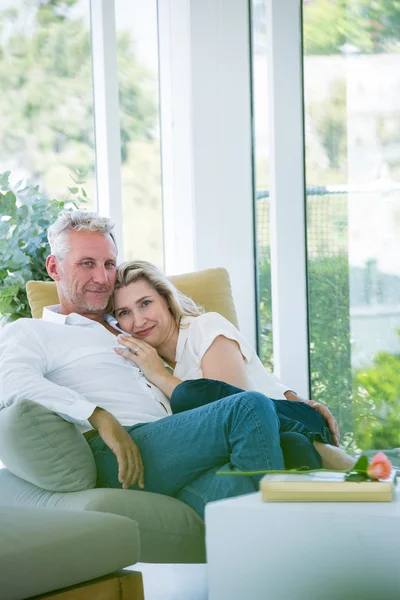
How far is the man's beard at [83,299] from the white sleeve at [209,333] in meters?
0.29

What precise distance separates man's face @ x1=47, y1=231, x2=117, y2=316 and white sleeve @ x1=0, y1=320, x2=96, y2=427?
238 mm

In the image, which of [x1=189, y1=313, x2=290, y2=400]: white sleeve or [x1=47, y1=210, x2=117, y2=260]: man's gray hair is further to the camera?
[x1=47, y1=210, x2=117, y2=260]: man's gray hair

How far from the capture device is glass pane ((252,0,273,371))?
3.61 m

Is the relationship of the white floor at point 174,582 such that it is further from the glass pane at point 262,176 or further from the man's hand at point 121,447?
the glass pane at point 262,176

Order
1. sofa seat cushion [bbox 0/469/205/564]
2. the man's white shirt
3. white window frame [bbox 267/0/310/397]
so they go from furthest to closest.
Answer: white window frame [bbox 267/0/310/397] → the man's white shirt → sofa seat cushion [bbox 0/469/205/564]

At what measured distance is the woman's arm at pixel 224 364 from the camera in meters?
2.40

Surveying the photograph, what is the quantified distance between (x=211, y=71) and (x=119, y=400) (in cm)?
185

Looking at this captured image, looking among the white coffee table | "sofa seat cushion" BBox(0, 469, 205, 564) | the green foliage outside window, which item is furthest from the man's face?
the white coffee table

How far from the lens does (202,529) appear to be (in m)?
2.00

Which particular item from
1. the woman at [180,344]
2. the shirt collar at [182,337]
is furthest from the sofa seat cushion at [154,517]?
the shirt collar at [182,337]

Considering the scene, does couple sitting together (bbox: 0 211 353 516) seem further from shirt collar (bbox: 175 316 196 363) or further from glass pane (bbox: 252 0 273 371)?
glass pane (bbox: 252 0 273 371)

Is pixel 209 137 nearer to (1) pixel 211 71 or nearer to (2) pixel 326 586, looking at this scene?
(1) pixel 211 71

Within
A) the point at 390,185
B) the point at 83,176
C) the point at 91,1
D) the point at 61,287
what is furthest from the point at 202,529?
the point at 91,1

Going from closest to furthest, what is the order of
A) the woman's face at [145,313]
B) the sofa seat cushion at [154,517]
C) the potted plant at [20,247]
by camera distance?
1. the sofa seat cushion at [154,517]
2. the woman's face at [145,313]
3. the potted plant at [20,247]
